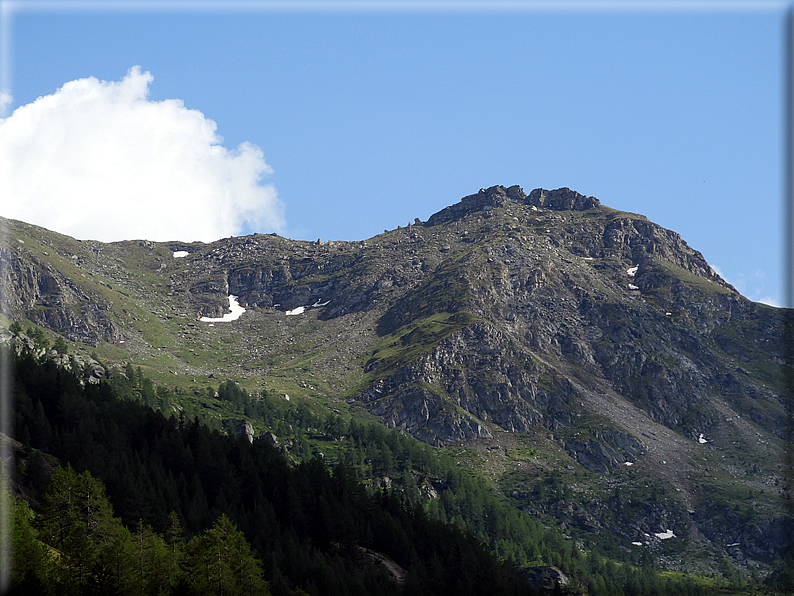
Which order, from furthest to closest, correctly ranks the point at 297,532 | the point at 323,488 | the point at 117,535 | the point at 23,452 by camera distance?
the point at 323,488 → the point at 297,532 → the point at 23,452 → the point at 117,535

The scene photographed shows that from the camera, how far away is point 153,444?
184 metres

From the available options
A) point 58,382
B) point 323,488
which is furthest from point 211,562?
point 58,382

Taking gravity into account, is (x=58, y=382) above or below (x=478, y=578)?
above

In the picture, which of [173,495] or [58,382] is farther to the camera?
[58,382]

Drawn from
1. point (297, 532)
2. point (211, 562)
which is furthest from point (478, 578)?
point (211, 562)

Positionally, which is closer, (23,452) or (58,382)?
(23,452)

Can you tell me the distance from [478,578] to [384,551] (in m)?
22.5

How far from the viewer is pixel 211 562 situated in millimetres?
100812

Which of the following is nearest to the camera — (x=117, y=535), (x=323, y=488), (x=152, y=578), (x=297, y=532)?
(x=152, y=578)

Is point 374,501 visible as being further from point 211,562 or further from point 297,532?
point 211,562

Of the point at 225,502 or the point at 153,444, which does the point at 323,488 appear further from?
the point at 153,444

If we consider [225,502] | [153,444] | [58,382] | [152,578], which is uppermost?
[58,382]

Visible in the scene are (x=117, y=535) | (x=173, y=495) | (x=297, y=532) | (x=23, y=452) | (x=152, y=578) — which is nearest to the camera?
(x=152, y=578)

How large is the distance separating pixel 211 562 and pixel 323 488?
83.1m
